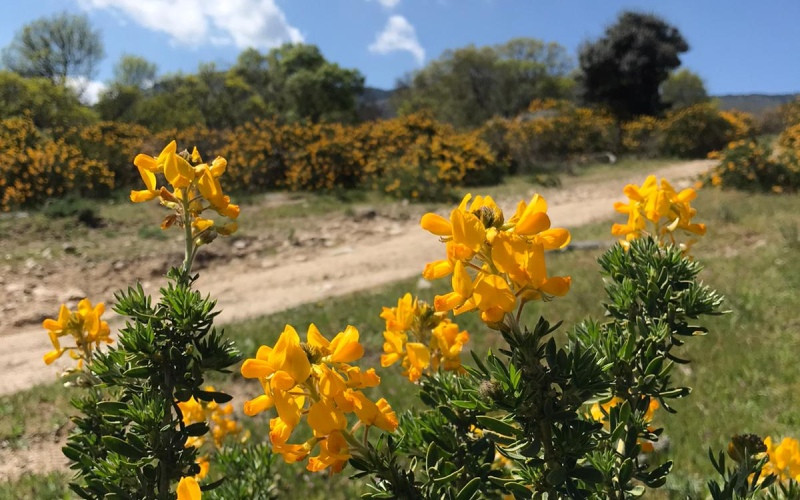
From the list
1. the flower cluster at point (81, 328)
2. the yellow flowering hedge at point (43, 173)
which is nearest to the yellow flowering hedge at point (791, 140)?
the flower cluster at point (81, 328)

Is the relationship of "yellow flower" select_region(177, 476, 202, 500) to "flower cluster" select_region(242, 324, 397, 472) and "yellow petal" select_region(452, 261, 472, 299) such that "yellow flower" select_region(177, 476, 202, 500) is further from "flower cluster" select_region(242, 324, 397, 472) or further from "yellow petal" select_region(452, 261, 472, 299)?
"yellow petal" select_region(452, 261, 472, 299)

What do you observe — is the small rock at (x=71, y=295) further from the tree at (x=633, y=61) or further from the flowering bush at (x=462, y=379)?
the tree at (x=633, y=61)

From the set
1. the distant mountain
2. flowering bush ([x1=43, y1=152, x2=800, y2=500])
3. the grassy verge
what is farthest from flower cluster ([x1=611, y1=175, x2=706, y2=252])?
the distant mountain

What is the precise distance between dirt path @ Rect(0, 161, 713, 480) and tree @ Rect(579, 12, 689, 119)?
13.2 meters

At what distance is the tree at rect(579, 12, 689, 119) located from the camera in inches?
845

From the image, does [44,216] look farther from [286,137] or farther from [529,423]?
[529,423]

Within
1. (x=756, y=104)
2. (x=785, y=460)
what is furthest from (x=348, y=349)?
(x=756, y=104)

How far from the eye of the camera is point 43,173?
Answer: 11445mm

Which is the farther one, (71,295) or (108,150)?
(108,150)

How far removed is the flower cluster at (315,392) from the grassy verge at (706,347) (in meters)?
0.90

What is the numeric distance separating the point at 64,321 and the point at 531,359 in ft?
4.33

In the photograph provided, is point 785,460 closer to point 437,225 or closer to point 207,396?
point 437,225

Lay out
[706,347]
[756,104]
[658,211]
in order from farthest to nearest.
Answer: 1. [756,104]
2. [706,347]
3. [658,211]

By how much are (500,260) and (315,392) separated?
1.18ft
